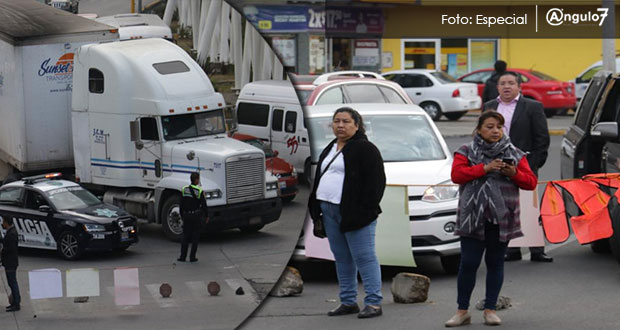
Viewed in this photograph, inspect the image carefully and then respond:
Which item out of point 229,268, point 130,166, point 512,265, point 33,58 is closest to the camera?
point 33,58

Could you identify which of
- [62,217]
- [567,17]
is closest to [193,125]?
[62,217]

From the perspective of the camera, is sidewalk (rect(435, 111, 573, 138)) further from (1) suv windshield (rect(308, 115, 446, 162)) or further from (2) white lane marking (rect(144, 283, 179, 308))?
(2) white lane marking (rect(144, 283, 179, 308))

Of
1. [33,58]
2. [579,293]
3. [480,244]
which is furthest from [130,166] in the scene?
[579,293]

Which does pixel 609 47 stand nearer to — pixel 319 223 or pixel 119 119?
pixel 319 223

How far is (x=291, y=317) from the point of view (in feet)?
19.1

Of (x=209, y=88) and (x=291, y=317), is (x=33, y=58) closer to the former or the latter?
(x=209, y=88)

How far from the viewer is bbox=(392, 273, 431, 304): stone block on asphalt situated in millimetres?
6242

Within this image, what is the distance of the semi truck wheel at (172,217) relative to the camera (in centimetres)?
312

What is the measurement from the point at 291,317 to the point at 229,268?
2549 millimetres

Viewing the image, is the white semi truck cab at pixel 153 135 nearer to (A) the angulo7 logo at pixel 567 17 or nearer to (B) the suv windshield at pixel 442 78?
(B) the suv windshield at pixel 442 78

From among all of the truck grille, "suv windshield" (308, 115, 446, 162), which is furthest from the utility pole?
the truck grille

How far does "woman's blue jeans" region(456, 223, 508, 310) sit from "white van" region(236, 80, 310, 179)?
2.23 m

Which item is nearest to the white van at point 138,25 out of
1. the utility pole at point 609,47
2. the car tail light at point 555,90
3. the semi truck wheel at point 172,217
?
the semi truck wheel at point 172,217

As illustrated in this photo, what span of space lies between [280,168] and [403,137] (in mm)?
4892
